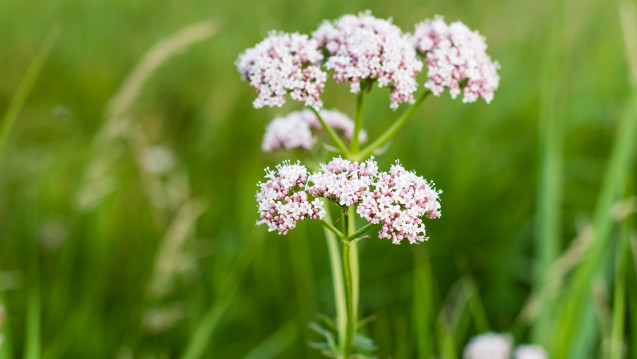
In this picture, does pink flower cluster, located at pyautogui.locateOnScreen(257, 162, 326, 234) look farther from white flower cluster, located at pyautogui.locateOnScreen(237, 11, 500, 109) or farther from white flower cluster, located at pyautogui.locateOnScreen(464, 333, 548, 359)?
white flower cluster, located at pyautogui.locateOnScreen(464, 333, 548, 359)

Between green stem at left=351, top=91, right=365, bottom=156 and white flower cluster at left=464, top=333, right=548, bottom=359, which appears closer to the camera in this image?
green stem at left=351, top=91, right=365, bottom=156

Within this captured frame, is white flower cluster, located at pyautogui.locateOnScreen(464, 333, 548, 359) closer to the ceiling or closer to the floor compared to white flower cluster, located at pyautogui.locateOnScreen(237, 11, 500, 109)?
closer to the floor

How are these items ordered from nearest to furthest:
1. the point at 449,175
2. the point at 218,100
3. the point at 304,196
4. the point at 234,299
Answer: the point at 304,196 < the point at 234,299 < the point at 449,175 < the point at 218,100

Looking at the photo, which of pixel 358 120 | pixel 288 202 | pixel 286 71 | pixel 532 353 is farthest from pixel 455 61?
pixel 532 353

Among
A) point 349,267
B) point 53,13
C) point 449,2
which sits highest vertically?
point 53,13

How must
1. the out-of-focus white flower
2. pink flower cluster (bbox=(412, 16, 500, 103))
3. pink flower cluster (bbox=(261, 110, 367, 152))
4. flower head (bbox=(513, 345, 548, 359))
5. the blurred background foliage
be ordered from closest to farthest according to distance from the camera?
pink flower cluster (bbox=(412, 16, 500, 103)), pink flower cluster (bbox=(261, 110, 367, 152)), flower head (bbox=(513, 345, 548, 359)), the blurred background foliage, the out-of-focus white flower

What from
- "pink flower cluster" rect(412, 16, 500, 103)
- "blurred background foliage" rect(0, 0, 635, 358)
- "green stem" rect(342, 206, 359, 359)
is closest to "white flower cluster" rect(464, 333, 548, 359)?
"blurred background foliage" rect(0, 0, 635, 358)

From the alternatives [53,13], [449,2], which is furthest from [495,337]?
[53,13]

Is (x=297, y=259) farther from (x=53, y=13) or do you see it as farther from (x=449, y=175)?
(x=53, y=13)

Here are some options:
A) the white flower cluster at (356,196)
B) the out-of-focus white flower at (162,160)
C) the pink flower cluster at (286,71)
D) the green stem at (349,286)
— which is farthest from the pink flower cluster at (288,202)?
the out-of-focus white flower at (162,160)
